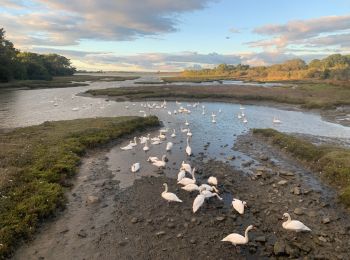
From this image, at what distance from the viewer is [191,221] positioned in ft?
52.9

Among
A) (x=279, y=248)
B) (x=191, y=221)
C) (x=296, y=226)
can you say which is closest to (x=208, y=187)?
(x=191, y=221)

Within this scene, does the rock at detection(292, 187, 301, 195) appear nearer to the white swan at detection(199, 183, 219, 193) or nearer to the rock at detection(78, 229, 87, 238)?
the white swan at detection(199, 183, 219, 193)

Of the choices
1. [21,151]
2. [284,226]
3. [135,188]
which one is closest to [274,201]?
[284,226]

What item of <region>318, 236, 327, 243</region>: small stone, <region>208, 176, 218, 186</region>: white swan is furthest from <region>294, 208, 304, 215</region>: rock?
<region>208, 176, 218, 186</region>: white swan

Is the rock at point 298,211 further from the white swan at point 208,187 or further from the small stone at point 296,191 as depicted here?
the white swan at point 208,187

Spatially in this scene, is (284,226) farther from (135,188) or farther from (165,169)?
(165,169)

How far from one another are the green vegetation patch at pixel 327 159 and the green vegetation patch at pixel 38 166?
14.3 metres

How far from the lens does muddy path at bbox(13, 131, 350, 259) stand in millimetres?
13781

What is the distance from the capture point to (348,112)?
52.3 meters

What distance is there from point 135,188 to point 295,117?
115ft

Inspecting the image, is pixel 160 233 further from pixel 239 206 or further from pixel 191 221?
pixel 239 206

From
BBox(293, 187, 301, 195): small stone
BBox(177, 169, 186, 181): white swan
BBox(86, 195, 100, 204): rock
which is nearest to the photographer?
BBox(86, 195, 100, 204): rock

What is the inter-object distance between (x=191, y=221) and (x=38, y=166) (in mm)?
10450

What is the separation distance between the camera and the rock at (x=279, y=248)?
529 inches
